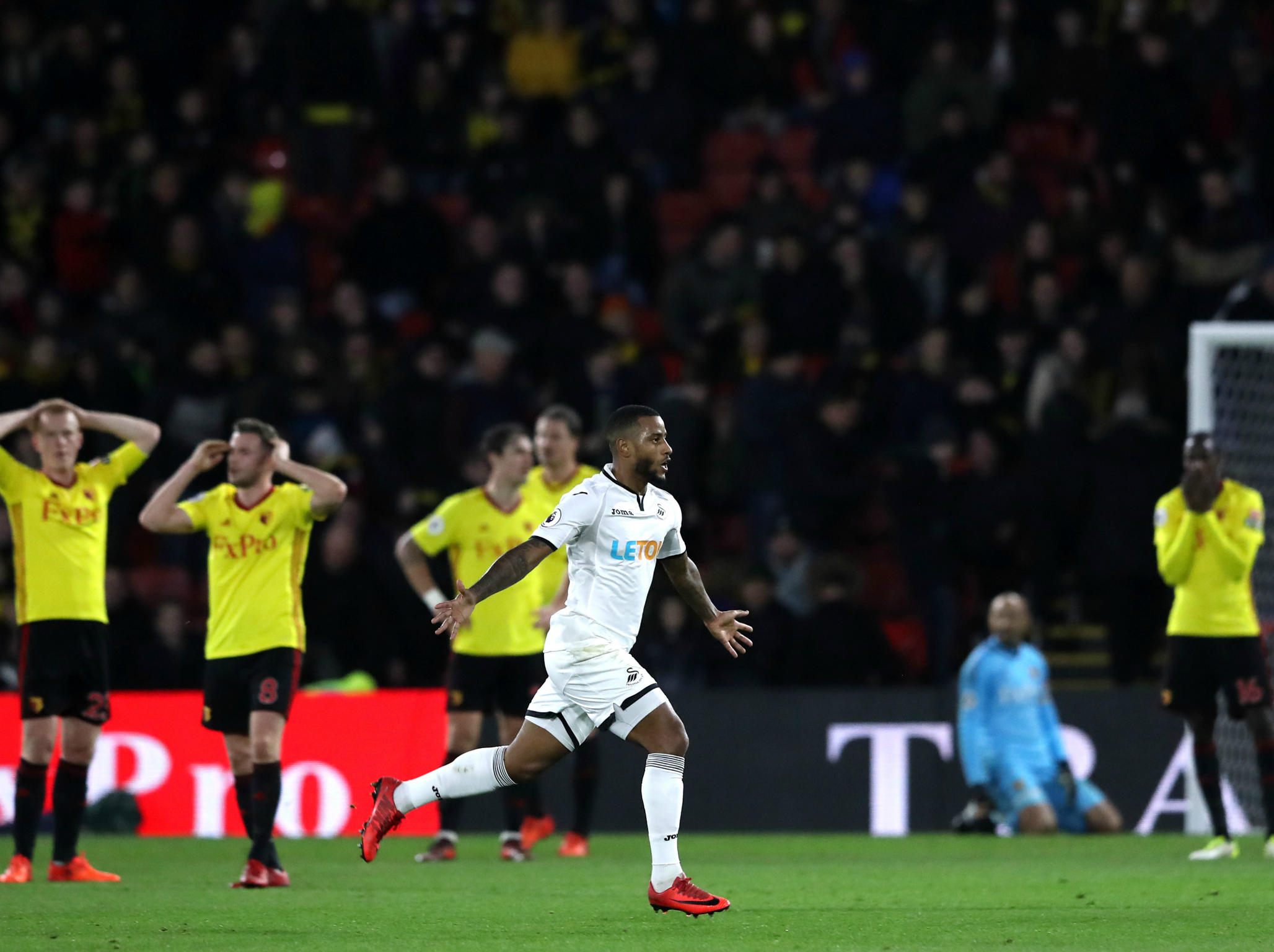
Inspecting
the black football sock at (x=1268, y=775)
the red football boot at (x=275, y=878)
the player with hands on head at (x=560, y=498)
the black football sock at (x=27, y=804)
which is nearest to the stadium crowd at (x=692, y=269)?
the player with hands on head at (x=560, y=498)

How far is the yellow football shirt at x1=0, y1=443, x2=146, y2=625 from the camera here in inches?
401

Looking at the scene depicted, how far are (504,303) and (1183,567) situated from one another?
7572 millimetres

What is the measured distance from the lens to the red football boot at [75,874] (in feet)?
33.4

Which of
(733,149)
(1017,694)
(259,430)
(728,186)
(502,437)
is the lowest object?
(1017,694)

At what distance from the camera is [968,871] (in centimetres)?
1058

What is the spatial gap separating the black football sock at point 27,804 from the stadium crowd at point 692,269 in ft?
16.6

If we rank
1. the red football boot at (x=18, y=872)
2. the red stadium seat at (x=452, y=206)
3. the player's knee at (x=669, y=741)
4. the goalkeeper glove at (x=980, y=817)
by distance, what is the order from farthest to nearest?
the red stadium seat at (x=452, y=206) → the goalkeeper glove at (x=980, y=817) → the red football boot at (x=18, y=872) → the player's knee at (x=669, y=741)

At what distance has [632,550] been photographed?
27.3 ft

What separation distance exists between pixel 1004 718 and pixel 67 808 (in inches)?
260

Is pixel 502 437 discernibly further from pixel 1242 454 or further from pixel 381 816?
pixel 1242 454

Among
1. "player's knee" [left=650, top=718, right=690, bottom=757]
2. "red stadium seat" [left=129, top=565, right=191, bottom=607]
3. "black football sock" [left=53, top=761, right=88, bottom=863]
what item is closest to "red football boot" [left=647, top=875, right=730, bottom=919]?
"player's knee" [left=650, top=718, right=690, bottom=757]

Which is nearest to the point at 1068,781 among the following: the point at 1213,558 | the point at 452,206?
the point at 1213,558

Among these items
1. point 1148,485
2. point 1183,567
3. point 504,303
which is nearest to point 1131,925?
point 1183,567

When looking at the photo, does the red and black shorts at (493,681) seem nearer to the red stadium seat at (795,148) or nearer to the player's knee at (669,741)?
the player's knee at (669,741)
